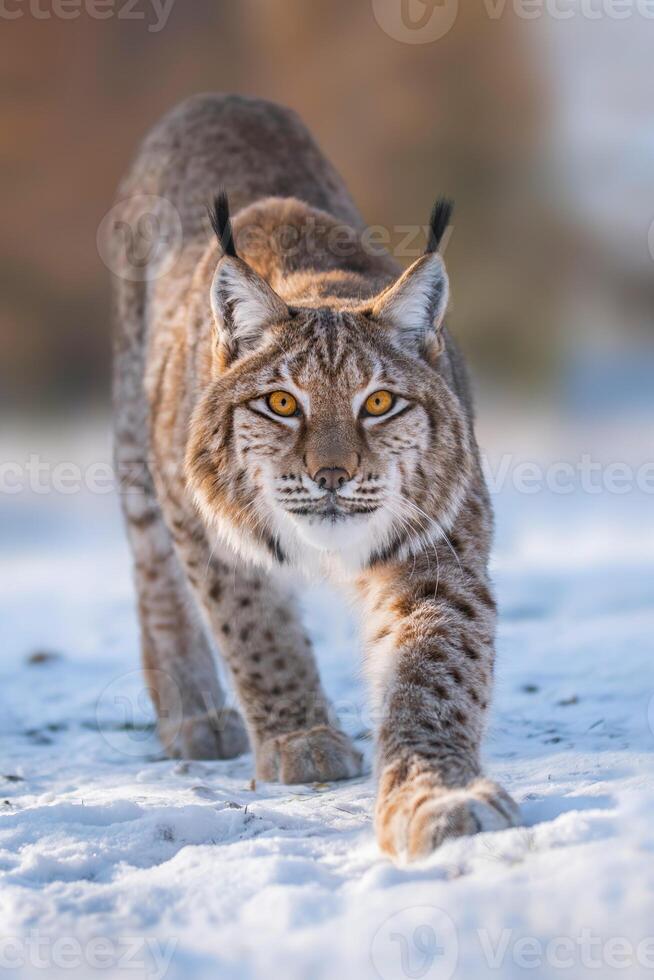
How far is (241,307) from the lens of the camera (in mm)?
3799

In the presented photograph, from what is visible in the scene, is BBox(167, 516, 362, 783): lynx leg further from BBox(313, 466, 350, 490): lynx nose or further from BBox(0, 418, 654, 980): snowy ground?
BBox(313, 466, 350, 490): lynx nose

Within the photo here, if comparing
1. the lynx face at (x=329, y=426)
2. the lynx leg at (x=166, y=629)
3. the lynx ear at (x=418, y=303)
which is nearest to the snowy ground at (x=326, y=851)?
the lynx leg at (x=166, y=629)

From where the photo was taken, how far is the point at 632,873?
229cm

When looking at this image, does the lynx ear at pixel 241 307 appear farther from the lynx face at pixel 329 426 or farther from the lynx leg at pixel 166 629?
the lynx leg at pixel 166 629

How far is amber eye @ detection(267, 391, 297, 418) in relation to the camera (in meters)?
3.55

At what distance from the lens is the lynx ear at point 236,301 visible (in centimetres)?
370

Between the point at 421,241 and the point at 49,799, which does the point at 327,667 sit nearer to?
the point at 49,799

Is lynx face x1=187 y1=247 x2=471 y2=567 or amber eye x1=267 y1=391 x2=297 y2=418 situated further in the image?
amber eye x1=267 y1=391 x2=297 y2=418

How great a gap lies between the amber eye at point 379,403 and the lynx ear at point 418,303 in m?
0.28

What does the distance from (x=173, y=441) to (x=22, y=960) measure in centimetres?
253

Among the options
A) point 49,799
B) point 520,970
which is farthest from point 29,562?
point 520,970

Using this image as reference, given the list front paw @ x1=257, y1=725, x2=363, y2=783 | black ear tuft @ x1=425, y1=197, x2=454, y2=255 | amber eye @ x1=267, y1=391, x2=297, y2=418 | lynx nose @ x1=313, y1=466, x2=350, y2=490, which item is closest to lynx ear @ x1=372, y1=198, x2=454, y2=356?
black ear tuft @ x1=425, y1=197, x2=454, y2=255

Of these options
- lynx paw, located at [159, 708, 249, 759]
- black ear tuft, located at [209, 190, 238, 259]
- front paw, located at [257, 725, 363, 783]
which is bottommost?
lynx paw, located at [159, 708, 249, 759]

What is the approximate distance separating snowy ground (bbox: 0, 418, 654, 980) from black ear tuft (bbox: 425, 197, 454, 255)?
1297 mm
